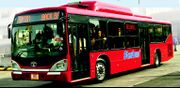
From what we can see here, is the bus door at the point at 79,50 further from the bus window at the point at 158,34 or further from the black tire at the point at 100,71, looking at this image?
the bus window at the point at 158,34

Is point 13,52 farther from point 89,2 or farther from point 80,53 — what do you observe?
point 89,2

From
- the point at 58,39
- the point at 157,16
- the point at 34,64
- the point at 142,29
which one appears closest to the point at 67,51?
the point at 58,39

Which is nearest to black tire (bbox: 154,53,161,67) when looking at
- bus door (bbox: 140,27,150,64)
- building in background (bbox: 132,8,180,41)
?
bus door (bbox: 140,27,150,64)

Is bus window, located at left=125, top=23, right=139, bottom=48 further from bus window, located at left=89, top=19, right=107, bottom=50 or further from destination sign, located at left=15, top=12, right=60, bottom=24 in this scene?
destination sign, located at left=15, top=12, right=60, bottom=24

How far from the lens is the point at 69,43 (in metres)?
11.2

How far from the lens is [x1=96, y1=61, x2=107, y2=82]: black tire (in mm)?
12719

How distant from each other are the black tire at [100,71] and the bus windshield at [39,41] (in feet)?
6.94

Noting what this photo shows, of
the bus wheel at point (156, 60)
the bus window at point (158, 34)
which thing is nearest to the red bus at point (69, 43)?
the bus wheel at point (156, 60)

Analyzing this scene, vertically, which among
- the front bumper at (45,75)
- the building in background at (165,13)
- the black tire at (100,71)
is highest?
the front bumper at (45,75)

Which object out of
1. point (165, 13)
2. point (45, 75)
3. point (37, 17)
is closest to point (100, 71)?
point (45, 75)

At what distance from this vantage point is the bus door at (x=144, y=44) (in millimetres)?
16672

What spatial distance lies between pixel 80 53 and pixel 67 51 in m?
0.83

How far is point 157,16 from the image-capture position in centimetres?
7125

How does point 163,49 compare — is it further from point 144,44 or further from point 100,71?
point 100,71
